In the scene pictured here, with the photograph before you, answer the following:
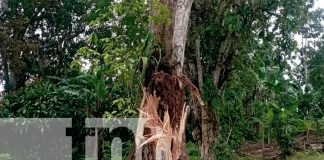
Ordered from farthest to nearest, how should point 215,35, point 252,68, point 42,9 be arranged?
point 42,9, point 252,68, point 215,35

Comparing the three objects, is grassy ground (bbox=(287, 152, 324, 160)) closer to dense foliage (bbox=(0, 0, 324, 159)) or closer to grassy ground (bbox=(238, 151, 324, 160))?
grassy ground (bbox=(238, 151, 324, 160))

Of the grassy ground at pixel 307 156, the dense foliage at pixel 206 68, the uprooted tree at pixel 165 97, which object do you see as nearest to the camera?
the uprooted tree at pixel 165 97

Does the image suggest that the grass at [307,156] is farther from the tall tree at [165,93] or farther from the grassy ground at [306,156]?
the tall tree at [165,93]

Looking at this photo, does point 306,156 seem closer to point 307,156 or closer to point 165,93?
point 307,156

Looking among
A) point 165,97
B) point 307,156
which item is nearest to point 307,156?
point 307,156

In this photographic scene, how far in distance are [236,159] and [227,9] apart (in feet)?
10.4

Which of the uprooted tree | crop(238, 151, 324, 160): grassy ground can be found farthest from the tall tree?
crop(238, 151, 324, 160): grassy ground

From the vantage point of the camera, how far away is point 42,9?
13727 mm

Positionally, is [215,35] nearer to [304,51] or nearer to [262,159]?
[262,159]

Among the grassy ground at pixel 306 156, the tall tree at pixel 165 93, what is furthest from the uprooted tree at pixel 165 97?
the grassy ground at pixel 306 156

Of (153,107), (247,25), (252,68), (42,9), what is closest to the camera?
(153,107)

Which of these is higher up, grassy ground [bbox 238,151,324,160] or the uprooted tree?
the uprooted tree

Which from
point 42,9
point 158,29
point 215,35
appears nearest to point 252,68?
point 215,35

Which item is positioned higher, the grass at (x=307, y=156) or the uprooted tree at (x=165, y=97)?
the uprooted tree at (x=165, y=97)
